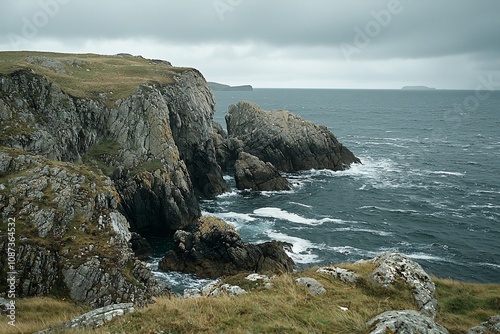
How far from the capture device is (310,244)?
1823 inches

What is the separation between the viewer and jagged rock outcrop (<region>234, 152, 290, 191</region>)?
68312mm

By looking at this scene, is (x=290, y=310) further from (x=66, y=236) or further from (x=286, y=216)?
(x=286, y=216)

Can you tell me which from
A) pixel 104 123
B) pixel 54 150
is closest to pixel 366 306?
pixel 54 150

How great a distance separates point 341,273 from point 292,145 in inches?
2702

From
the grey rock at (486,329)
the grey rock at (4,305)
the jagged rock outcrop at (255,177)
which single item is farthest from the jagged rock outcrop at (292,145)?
the grey rock at (486,329)

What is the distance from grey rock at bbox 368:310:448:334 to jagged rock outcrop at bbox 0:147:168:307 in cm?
1810

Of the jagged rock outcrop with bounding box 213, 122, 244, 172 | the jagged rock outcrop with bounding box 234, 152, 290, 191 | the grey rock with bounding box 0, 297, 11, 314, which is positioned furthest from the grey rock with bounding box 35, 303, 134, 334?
the jagged rock outcrop with bounding box 213, 122, 244, 172

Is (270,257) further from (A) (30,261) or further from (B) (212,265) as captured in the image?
(A) (30,261)

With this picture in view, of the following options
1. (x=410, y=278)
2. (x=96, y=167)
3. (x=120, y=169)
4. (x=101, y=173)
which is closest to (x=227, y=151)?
(x=120, y=169)

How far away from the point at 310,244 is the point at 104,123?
32285mm

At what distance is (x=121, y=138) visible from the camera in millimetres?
50125

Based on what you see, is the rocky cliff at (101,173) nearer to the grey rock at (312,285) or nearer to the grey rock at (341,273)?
the grey rock at (312,285)

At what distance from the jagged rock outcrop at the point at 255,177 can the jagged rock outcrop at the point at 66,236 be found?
3981 centimetres

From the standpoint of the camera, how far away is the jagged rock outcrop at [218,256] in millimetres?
37875
